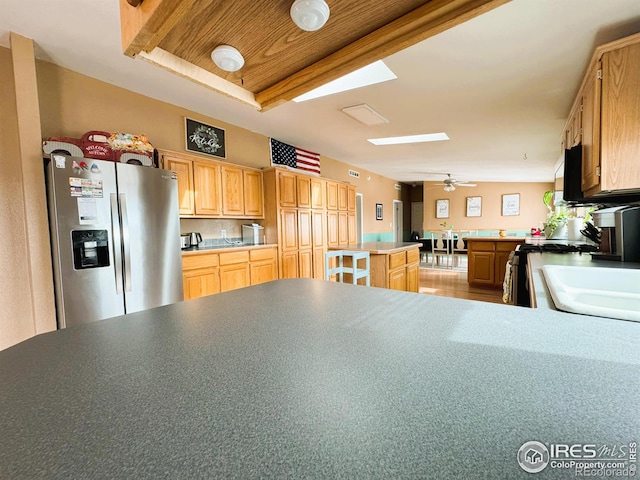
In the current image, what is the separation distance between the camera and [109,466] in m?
0.38

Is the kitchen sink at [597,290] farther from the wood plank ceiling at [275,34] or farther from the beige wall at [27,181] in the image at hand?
the beige wall at [27,181]

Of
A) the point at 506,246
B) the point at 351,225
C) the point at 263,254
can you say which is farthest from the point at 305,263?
the point at 506,246

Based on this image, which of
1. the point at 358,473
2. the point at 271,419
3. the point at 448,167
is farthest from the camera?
the point at 448,167

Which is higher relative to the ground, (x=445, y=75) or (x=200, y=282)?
(x=445, y=75)

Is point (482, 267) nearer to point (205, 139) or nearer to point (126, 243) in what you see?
point (205, 139)

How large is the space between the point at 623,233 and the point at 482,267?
11.5ft

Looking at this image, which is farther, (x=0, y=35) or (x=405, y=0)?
(x=0, y=35)

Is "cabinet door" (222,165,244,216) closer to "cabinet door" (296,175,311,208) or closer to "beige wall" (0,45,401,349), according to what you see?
"cabinet door" (296,175,311,208)

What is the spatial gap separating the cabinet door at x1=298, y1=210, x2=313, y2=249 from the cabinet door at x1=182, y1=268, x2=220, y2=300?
1612 mm

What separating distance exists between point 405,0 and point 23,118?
284cm

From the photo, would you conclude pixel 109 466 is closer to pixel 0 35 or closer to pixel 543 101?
pixel 0 35

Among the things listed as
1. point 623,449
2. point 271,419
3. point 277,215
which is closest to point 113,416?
point 271,419

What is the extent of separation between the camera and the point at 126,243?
2.46 meters

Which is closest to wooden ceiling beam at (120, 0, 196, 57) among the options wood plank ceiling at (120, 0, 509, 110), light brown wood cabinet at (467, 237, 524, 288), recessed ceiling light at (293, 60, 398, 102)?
wood plank ceiling at (120, 0, 509, 110)
